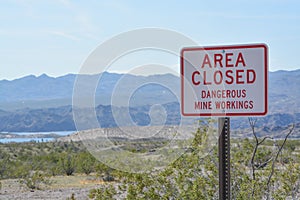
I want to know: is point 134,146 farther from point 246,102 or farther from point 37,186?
point 37,186

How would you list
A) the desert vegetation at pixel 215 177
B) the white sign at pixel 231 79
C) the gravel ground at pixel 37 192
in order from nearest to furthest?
the white sign at pixel 231 79
the desert vegetation at pixel 215 177
the gravel ground at pixel 37 192

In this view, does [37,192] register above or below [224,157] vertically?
below

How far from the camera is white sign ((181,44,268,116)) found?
3711 millimetres

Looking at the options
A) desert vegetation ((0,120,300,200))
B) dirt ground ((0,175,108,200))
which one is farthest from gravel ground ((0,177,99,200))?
desert vegetation ((0,120,300,200))

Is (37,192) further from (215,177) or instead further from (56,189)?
(215,177)

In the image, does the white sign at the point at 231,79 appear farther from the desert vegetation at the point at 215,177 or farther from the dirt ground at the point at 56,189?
the dirt ground at the point at 56,189

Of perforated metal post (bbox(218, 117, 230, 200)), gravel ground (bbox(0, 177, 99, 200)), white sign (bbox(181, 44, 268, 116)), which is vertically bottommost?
gravel ground (bbox(0, 177, 99, 200))

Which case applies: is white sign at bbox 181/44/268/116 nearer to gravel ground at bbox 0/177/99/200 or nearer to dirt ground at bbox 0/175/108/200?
dirt ground at bbox 0/175/108/200

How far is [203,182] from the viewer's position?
22.9ft

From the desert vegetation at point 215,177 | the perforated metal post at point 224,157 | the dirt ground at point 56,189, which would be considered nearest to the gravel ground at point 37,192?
the dirt ground at point 56,189

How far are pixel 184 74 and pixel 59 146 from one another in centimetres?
2480

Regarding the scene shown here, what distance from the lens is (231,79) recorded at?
372cm

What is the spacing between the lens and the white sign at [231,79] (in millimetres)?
3711

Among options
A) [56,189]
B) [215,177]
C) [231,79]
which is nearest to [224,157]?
[231,79]
